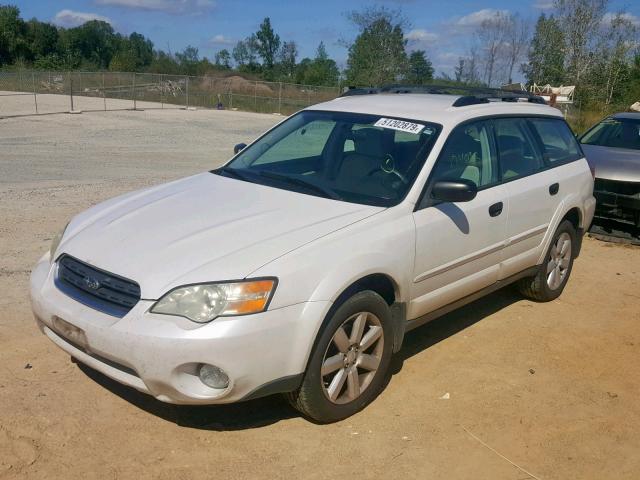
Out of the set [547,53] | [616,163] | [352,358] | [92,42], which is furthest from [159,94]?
[92,42]

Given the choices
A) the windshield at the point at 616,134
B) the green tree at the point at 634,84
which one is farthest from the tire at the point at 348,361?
the green tree at the point at 634,84

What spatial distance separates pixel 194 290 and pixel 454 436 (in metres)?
1.69

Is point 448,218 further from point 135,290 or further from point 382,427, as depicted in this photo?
point 135,290

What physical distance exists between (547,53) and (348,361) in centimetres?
3612

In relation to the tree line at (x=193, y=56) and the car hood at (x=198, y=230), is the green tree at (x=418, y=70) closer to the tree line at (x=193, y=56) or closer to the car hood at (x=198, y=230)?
the tree line at (x=193, y=56)

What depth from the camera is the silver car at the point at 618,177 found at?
8.15 meters

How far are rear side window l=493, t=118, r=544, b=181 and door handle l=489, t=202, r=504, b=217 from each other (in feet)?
0.95

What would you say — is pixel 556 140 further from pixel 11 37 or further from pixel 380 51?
pixel 11 37

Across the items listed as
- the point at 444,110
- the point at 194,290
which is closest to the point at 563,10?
the point at 444,110

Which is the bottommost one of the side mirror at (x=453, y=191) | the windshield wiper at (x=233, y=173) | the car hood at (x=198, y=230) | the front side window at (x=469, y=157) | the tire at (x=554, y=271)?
the tire at (x=554, y=271)

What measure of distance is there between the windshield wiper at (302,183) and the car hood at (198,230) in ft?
0.32

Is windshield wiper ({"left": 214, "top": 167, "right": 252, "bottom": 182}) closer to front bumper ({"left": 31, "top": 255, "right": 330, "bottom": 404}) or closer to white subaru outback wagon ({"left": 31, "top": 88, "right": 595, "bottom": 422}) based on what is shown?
white subaru outback wagon ({"left": 31, "top": 88, "right": 595, "bottom": 422})

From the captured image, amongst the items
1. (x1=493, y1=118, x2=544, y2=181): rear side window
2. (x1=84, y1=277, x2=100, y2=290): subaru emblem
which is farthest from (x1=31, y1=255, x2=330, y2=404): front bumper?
(x1=493, y1=118, x2=544, y2=181): rear side window

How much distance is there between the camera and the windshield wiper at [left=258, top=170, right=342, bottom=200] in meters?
4.17
